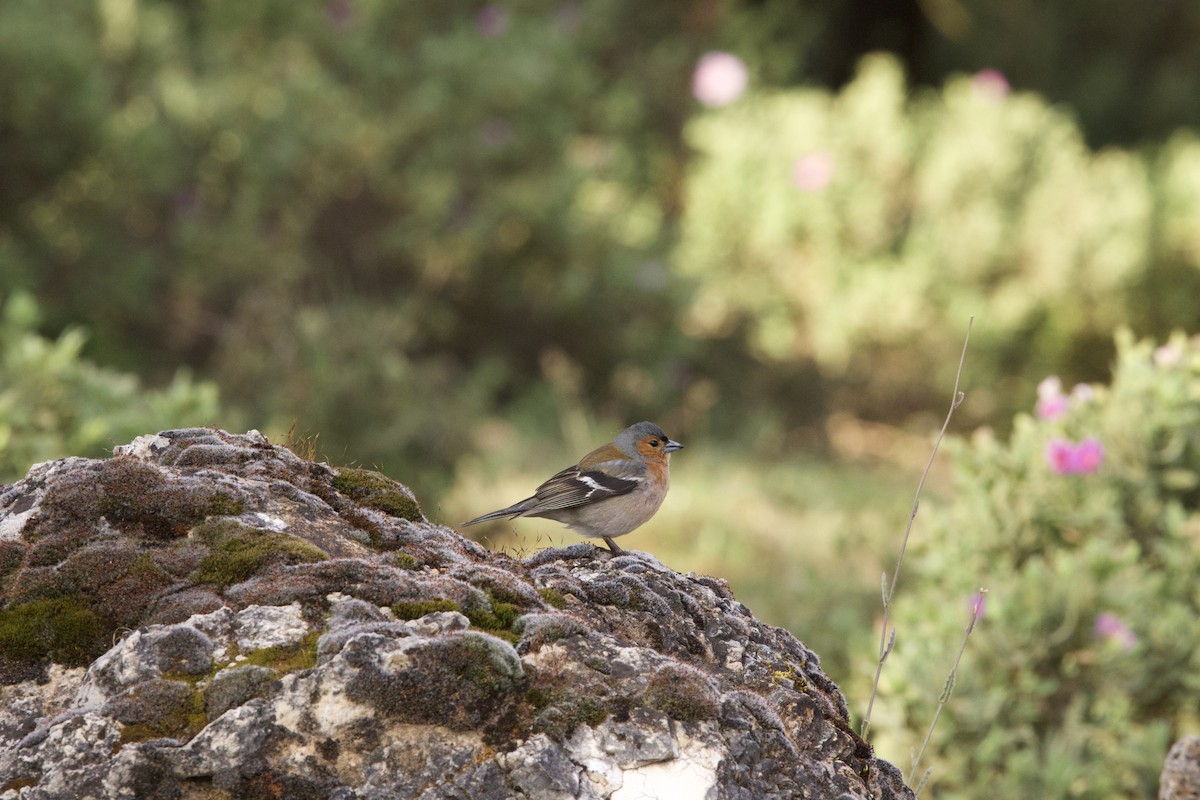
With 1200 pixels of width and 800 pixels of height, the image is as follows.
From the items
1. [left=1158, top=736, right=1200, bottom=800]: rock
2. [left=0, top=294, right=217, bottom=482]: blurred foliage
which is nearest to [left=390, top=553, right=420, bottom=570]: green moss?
[left=1158, top=736, right=1200, bottom=800]: rock

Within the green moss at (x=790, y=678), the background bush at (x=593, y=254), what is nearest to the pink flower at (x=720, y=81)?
the background bush at (x=593, y=254)

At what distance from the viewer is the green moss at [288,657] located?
2.17 m

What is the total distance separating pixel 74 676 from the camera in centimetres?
228

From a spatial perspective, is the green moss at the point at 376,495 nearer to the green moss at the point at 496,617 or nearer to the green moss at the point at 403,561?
the green moss at the point at 403,561

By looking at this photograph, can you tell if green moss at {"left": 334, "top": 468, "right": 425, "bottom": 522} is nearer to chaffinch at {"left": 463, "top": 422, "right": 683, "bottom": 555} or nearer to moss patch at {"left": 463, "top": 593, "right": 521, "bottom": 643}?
moss patch at {"left": 463, "top": 593, "right": 521, "bottom": 643}

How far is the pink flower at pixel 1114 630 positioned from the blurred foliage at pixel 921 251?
6486mm

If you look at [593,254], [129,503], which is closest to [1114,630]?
[129,503]

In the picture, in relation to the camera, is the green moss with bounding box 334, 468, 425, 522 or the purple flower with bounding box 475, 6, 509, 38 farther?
the purple flower with bounding box 475, 6, 509, 38

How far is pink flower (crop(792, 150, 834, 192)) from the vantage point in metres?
11.6

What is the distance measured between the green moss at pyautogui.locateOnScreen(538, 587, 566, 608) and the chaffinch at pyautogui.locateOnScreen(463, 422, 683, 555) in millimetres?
1332

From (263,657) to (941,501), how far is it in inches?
315

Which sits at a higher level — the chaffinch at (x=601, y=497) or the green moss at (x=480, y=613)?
the chaffinch at (x=601, y=497)

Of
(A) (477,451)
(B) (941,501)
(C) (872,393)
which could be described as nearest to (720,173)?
(C) (872,393)

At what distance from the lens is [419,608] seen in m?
2.31
